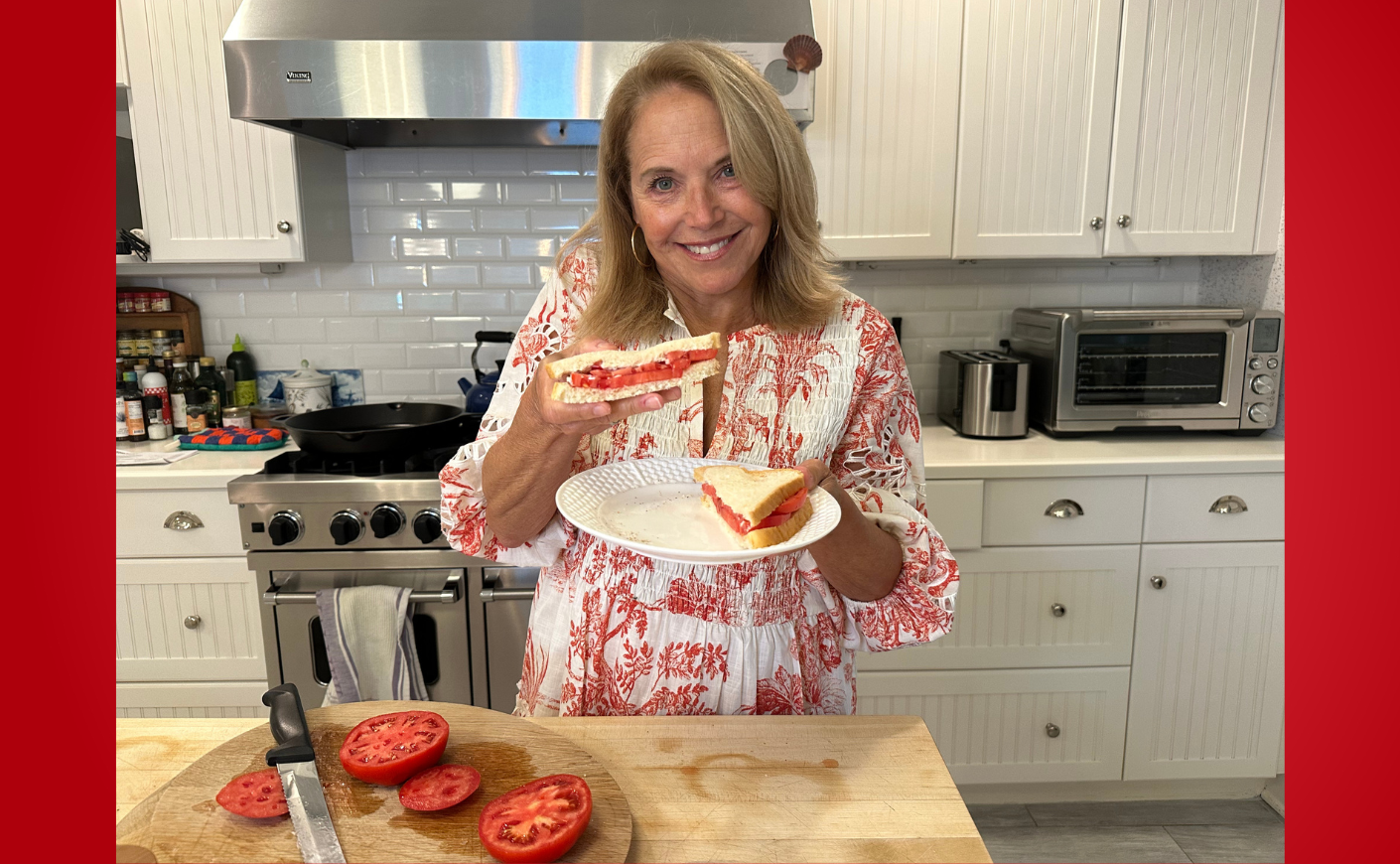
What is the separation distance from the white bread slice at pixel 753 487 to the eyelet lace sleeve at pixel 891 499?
250 millimetres

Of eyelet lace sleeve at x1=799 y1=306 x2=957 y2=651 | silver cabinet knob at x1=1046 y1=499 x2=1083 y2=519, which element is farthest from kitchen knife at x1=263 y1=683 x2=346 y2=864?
silver cabinet knob at x1=1046 y1=499 x2=1083 y2=519

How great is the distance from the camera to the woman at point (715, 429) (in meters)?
1.12

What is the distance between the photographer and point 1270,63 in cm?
250

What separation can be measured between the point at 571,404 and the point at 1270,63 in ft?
8.77

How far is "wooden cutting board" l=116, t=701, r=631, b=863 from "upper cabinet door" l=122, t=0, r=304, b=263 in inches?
80.0

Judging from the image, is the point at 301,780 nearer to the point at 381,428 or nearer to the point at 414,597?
the point at 414,597

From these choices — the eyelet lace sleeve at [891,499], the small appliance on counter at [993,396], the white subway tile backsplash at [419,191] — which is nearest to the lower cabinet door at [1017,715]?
the small appliance on counter at [993,396]

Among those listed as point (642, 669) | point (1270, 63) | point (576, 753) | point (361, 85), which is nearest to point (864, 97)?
point (1270, 63)

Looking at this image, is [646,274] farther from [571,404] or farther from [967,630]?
[967,630]

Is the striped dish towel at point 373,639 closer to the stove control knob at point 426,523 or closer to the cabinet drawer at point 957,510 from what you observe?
the stove control knob at point 426,523

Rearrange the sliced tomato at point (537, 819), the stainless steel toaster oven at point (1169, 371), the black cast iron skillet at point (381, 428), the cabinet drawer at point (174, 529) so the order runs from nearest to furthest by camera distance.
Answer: the sliced tomato at point (537, 819) < the black cast iron skillet at point (381, 428) < the cabinet drawer at point (174, 529) < the stainless steel toaster oven at point (1169, 371)

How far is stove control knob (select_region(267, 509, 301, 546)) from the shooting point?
2.13 metres

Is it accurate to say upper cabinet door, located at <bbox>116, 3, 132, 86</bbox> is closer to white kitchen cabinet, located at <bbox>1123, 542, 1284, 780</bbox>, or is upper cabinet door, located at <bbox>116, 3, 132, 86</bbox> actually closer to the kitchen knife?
the kitchen knife

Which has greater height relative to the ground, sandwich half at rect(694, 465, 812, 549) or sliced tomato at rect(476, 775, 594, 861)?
sandwich half at rect(694, 465, 812, 549)
